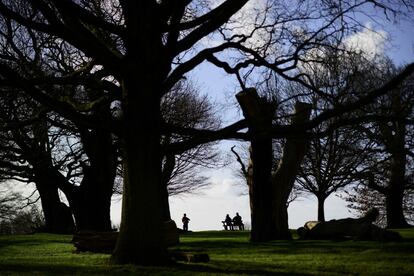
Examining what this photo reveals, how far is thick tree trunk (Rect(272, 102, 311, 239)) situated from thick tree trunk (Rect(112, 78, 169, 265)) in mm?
8753

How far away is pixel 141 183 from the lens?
9570 mm

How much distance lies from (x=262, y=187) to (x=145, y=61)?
28.2 feet

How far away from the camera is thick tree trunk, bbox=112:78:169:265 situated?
9.45 meters

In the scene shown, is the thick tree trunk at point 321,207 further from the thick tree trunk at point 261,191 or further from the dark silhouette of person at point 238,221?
the thick tree trunk at point 261,191

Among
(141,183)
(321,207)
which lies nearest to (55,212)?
(321,207)

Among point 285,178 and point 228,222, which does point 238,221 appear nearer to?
point 228,222

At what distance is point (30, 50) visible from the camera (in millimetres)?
18312

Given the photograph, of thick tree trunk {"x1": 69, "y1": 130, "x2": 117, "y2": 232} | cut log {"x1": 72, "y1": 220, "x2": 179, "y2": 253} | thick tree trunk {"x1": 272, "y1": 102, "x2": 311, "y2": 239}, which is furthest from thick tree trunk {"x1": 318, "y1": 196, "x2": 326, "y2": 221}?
cut log {"x1": 72, "y1": 220, "x2": 179, "y2": 253}

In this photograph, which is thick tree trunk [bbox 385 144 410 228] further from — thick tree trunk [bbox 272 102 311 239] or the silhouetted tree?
the silhouetted tree

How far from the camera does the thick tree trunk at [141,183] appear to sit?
9.45 meters

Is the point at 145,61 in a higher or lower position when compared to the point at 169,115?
lower

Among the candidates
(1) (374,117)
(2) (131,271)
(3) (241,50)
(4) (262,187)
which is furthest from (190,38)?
(4) (262,187)

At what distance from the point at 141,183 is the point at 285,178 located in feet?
31.3

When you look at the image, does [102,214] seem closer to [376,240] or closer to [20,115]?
[20,115]
